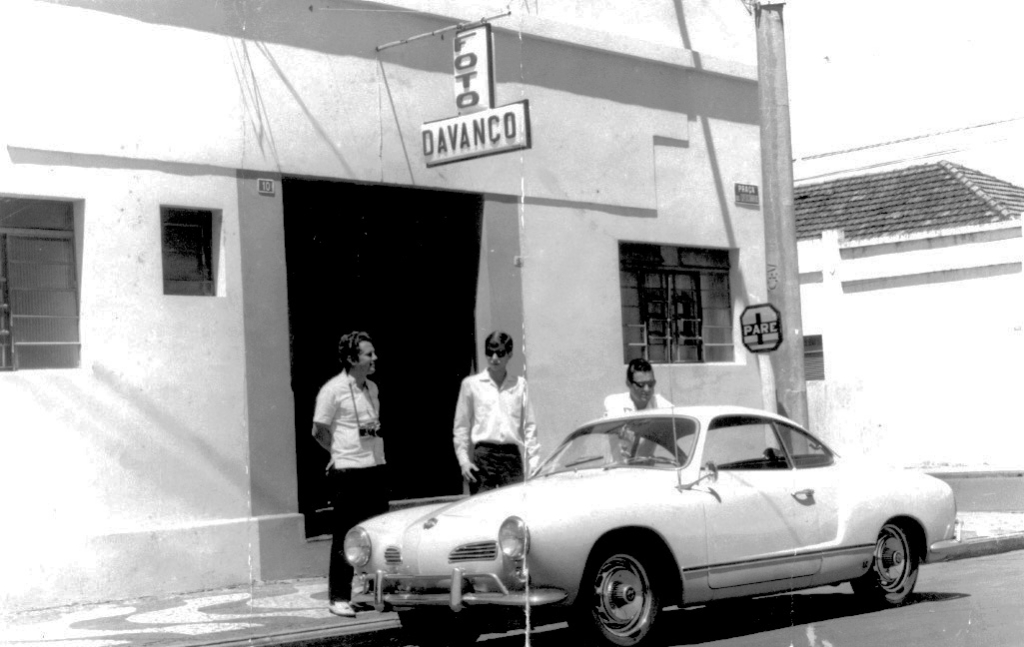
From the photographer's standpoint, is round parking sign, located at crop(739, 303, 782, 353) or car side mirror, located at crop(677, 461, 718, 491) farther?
round parking sign, located at crop(739, 303, 782, 353)

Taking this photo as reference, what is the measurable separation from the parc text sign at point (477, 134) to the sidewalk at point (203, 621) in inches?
149

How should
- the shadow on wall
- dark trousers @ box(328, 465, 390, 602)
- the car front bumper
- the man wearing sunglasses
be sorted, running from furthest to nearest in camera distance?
1. the shadow on wall
2. the man wearing sunglasses
3. dark trousers @ box(328, 465, 390, 602)
4. the car front bumper

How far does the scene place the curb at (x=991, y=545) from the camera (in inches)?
515

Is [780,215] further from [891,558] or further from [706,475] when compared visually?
[706,475]

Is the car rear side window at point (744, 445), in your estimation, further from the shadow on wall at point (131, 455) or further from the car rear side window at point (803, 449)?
the shadow on wall at point (131, 455)

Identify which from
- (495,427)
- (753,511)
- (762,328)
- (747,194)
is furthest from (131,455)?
(747,194)

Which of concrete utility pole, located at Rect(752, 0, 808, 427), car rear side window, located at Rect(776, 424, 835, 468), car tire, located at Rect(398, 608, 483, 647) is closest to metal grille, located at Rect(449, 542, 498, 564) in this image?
car tire, located at Rect(398, 608, 483, 647)

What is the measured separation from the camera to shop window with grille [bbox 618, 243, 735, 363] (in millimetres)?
15094

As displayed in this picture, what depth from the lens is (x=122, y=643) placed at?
8.52 m

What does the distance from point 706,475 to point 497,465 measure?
2.00 meters

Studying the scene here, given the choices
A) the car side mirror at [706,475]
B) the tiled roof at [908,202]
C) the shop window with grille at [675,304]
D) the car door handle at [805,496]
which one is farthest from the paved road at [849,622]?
the tiled roof at [908,202]

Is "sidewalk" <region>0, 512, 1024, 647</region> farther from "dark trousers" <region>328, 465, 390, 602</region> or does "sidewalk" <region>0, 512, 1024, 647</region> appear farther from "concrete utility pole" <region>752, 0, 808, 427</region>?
"concrete utility pole" <region>752, 0, 808, 427</region>

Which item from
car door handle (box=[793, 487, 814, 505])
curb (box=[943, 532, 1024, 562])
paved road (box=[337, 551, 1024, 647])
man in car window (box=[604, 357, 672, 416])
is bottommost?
curb (box=[943, 532, 1024, 562])

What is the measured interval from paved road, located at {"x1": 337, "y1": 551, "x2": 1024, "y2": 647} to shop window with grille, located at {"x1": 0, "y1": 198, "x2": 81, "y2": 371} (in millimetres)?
3410
